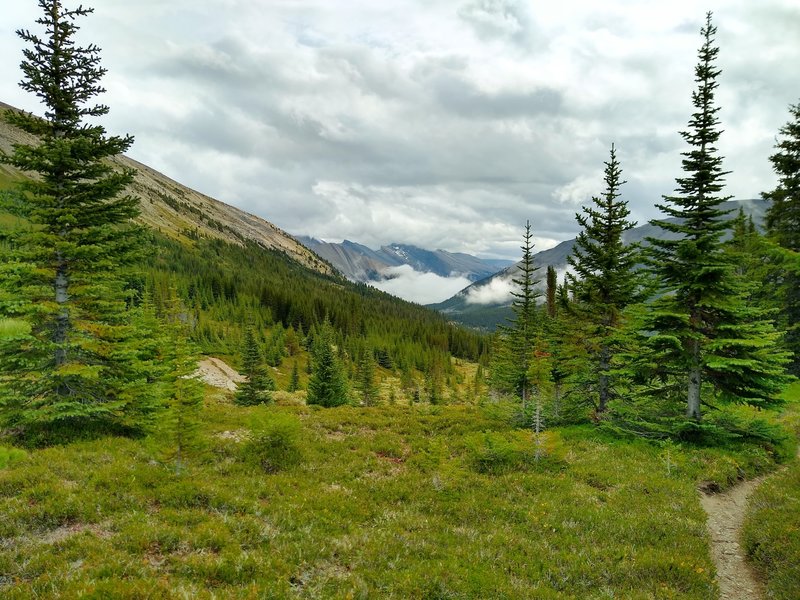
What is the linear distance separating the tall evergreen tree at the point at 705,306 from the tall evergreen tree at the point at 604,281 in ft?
6.79

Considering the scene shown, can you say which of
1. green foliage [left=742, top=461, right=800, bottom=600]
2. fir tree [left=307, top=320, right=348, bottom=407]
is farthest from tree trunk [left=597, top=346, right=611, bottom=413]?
fir tree [left=307, top=320, right=348, bottom=407]

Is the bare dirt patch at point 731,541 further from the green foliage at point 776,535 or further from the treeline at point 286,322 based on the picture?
the treeline at point 286,322

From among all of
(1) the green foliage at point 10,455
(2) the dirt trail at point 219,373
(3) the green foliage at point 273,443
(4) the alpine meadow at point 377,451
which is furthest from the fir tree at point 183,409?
Result: (2) the dirt trail at point 219,373

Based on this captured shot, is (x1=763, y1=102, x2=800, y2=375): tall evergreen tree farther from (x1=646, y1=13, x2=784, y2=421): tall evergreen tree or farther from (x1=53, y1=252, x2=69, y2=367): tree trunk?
(x1=53, y1=252, x2=69, y2=367): tree trunk

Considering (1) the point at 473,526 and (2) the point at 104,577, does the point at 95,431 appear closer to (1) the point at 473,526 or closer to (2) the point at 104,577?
(2) the point at 104,577

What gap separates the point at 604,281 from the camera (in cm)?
2252

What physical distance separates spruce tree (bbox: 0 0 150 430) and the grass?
790 inches

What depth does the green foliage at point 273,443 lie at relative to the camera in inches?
619

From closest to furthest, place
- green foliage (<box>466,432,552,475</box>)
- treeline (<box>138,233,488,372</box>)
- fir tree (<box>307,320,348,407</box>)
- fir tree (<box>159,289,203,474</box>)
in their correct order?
fir tree (<box>159,289,203,474</box>) → green foliage (<box>466,432,552,475</box>) → fir tree (<box>307,320,348,407</box>) → treeline (<box>138,233,488,372</box>)

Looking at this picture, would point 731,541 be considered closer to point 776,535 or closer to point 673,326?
point 776,535

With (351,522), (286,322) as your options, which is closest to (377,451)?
(351,522)

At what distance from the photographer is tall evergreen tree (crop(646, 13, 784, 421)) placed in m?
18.3

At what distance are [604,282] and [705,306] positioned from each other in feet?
15.3

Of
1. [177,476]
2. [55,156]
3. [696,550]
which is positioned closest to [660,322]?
[696,550]
